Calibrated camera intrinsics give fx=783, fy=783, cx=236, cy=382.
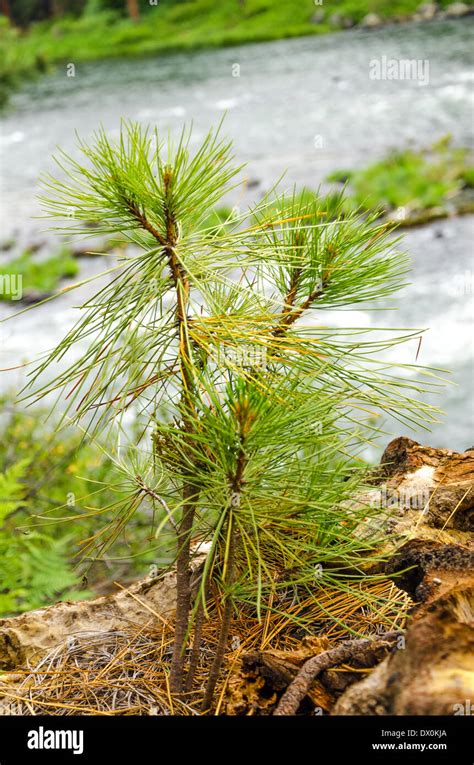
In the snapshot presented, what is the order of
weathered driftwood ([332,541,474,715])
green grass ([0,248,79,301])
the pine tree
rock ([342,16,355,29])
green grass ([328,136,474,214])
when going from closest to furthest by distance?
weathered driftwood ([332,541,474,715]) < the pine tree < green grass ([0,248,79,301]) < green grass ([328,136,474,214]) < rock ([342,16,355,29])

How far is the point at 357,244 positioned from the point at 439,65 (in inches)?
474

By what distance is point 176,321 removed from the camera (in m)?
1.30

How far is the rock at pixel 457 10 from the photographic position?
1559 centimetres

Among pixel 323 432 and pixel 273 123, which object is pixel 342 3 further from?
pixel 323 432

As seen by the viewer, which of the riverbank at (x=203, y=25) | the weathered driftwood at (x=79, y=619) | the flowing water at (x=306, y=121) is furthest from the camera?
the riverbank at (x=203, y=25)

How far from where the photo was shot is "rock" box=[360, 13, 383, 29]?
16.5m

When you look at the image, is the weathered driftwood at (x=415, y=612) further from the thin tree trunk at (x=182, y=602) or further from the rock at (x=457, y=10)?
the rock at (x=457, y=10)

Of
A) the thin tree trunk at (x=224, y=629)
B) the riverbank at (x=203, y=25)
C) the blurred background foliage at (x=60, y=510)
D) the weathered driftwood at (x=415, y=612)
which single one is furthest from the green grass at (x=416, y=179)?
the riverbank at (x=203, y=25)

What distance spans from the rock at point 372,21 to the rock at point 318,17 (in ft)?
4.09

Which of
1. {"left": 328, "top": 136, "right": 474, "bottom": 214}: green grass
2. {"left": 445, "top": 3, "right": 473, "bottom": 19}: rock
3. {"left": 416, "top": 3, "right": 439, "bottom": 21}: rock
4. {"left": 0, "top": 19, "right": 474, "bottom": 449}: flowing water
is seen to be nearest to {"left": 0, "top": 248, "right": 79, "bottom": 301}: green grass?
{"left": 0, "top": 19, "right": 474, "bottom": 449}: flowing water

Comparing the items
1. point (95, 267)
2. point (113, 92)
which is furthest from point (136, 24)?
point (95, 267)

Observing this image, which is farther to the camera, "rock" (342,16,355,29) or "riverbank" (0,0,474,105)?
"rock" (342,16,355,29)

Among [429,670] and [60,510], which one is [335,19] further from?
[429,670]

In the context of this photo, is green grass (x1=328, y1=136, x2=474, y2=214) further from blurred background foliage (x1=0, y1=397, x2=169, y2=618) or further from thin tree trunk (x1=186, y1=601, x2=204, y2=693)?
thin tree trunk (x1=186, y1=601, x2=204, y2=693)
